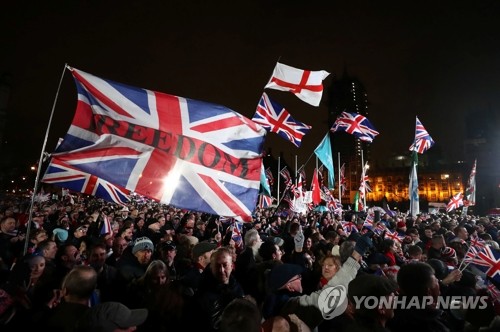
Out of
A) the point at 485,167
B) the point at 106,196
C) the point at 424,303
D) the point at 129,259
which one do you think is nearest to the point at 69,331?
the point at 129,259

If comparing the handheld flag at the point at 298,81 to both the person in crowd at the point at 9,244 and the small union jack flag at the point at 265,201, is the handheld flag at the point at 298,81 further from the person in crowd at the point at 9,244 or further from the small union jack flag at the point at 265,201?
the small union jack flag at the point at 265,201

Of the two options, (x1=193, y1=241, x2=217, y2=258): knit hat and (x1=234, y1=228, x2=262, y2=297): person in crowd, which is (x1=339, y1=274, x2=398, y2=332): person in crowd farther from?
(x1=193, y1=241, x2=217, y2=258): knit hat

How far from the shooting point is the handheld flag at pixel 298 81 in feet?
34.6

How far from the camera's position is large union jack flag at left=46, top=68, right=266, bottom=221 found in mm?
4949

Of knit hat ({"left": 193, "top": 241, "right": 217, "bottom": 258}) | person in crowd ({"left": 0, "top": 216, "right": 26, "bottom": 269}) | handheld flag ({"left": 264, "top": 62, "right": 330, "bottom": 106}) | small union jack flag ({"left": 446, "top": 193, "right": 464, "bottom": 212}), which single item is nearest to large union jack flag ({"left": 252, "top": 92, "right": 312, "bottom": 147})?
handheld flag ({"left": 264, "top": 62, "right": 330, "bottom": 106})

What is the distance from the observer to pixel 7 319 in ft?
9.99

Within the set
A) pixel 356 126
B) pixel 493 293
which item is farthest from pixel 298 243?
pixel 356 126

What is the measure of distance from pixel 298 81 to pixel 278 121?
1856mm

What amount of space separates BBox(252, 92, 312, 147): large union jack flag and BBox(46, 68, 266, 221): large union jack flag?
561cm

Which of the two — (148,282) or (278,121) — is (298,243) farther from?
(278,121)

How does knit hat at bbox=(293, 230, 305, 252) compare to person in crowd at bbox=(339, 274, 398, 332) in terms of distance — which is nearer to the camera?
person in crowd at bbox=(339, 274, 398, 332)

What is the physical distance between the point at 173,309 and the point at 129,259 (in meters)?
2.07

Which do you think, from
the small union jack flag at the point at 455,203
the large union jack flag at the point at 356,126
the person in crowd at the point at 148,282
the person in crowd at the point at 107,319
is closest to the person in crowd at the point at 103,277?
the person in crowd at the point at 148,282

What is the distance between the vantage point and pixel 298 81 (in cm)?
1064
